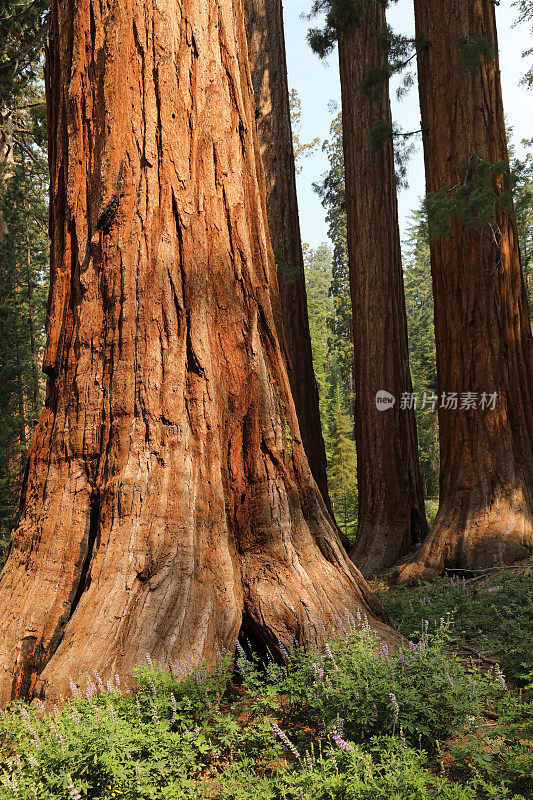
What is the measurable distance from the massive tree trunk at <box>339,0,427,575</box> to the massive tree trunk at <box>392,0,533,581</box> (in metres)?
1.63

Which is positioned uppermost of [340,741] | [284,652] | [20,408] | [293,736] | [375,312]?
[375,312]

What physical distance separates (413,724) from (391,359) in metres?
6.77

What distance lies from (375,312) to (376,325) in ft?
0.62

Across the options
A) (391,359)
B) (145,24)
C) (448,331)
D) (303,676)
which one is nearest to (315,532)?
(303,676)

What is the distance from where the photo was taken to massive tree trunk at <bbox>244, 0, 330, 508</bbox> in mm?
8148

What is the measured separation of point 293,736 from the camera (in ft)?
8.08

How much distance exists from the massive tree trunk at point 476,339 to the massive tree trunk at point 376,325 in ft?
5.35

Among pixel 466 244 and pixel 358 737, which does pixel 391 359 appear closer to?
pixel 466 244

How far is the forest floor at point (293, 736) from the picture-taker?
204 cm

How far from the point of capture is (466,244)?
6.64 m

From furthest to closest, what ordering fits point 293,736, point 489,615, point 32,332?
point 32,332, point 489,615, point 293,736

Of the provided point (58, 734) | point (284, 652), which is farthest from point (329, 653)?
point (58, 734)

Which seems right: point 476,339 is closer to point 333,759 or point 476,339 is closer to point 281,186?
point 281,186

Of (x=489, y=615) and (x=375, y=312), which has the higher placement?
(x=375, y=312)
